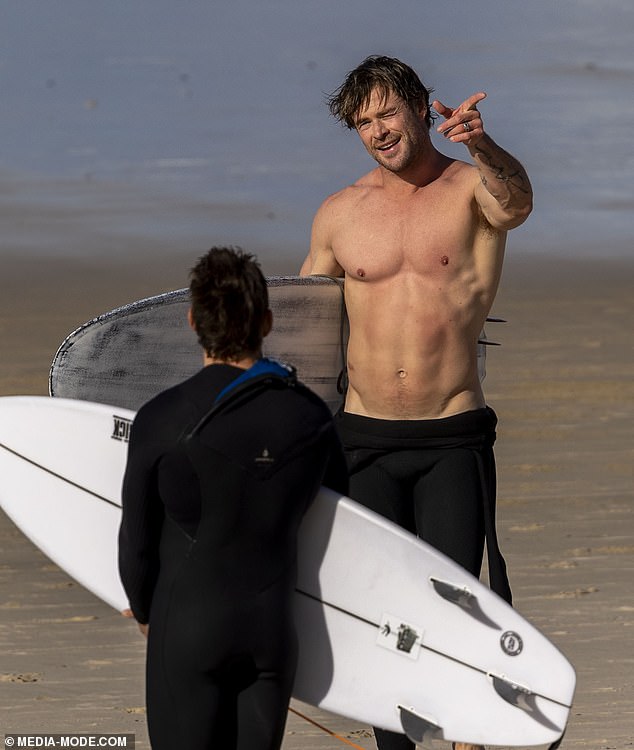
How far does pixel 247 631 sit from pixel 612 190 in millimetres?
24456

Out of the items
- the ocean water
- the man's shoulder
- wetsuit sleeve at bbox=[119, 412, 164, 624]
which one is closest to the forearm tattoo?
the man's shoulder

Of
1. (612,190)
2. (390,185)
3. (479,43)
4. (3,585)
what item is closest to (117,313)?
(390,185)

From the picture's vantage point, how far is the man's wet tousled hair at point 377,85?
4613mm

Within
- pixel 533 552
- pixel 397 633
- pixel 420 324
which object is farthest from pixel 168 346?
pixel 533 552

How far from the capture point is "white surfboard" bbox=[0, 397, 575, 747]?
4059 mm

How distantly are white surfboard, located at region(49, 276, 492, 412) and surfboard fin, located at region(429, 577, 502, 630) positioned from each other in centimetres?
117

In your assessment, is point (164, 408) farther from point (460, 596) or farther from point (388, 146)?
point (388, 146)

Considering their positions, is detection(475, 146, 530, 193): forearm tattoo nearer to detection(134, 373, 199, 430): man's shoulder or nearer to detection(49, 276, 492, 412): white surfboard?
detection(49, 276, 492, 412): white surfboard

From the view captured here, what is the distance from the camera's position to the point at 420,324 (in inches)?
185

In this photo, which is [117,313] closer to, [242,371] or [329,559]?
[329,559]

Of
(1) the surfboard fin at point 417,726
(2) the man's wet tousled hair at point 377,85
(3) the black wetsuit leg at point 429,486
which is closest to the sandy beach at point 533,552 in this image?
(3) the black wetsuit leg at point 429,486

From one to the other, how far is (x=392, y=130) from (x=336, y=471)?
128cm

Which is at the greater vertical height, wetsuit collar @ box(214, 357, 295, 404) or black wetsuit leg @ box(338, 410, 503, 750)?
wetsuit collar @ box(214, 357, 295, 404)

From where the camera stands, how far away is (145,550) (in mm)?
3486
